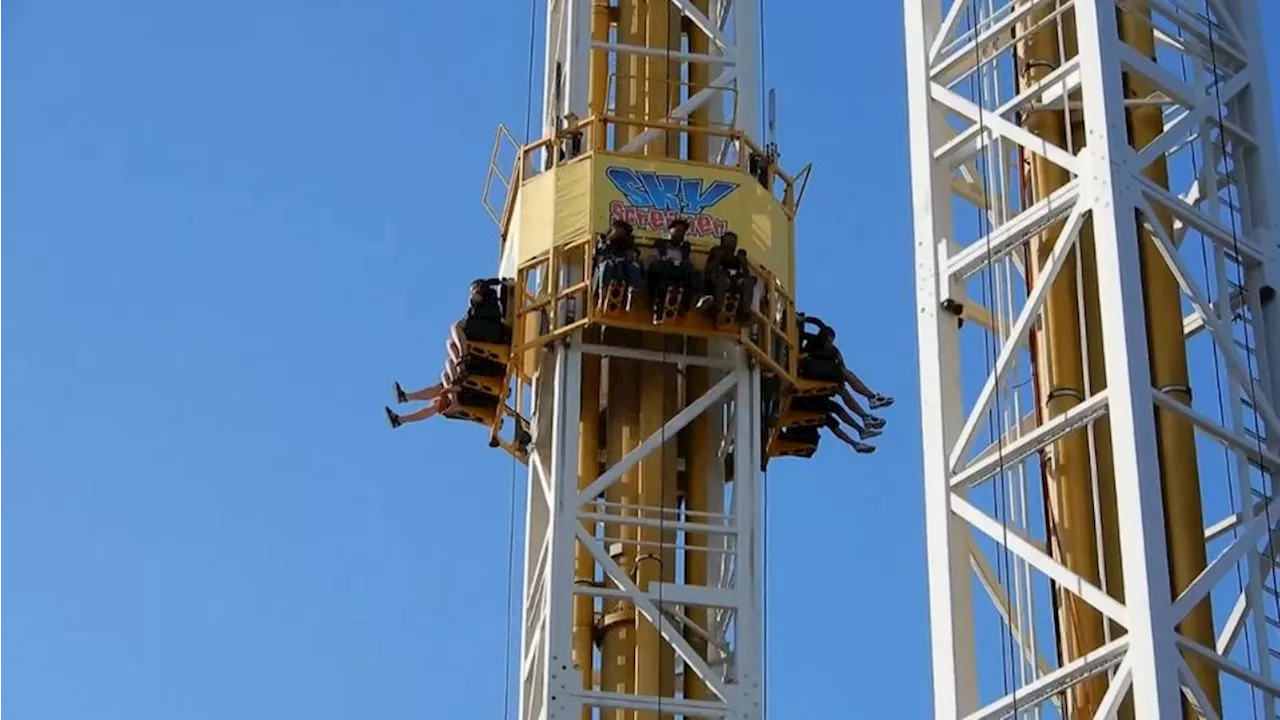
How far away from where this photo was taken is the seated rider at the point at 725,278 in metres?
35.7

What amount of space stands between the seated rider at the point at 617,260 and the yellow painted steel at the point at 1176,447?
8260 mm

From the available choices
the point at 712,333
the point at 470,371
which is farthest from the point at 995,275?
the point at 470,371

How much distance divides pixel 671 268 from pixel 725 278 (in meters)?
0.71

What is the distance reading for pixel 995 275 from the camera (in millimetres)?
30234

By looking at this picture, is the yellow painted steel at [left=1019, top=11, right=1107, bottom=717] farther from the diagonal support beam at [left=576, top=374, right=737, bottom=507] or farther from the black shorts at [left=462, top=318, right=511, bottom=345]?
the black shorts at [left=462, top=318, right=511, bottom=345]

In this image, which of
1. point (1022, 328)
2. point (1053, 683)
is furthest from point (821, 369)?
point (1053, 683)

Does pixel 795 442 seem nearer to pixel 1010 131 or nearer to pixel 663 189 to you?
pixel 663 189

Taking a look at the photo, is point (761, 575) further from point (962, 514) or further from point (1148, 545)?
point (1148, 545)

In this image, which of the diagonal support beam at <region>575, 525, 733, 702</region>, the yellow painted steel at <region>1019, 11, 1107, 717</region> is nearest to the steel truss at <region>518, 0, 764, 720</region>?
the diagonal support beam at <region>575, 525, 733, 702</region>

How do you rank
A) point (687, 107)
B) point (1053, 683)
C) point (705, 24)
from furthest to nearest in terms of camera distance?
point (705, 24)
point (687, 107)
point (1053, 683)

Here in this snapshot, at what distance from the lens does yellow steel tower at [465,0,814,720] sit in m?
34.8

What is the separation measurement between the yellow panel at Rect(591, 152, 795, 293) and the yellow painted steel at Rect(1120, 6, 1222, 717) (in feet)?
28.5

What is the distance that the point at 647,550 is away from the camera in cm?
3600

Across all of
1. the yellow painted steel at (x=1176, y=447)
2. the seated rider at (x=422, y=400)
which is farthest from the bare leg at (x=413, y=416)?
the yellow painted steel at (x=1176, y=447)
